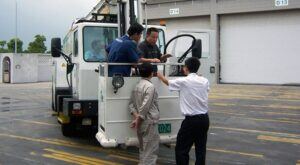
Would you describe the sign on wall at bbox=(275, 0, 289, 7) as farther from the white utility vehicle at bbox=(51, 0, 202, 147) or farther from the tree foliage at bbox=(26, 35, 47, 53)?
the tree foliage at bbox=(26, 35, 47, 53)

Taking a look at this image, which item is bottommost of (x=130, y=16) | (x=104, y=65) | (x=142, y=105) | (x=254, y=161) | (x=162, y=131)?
(x=254, y=161)

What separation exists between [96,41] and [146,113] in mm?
3438

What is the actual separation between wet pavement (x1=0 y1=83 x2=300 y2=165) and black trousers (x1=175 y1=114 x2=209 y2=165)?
1.67m

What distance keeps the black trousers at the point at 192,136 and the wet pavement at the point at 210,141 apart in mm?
1673

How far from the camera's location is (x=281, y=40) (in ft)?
94.7

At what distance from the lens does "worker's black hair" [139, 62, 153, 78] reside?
272 inches

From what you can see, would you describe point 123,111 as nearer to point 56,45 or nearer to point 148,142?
point 148,142

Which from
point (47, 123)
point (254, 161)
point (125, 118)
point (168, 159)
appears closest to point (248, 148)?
point (254, 161)

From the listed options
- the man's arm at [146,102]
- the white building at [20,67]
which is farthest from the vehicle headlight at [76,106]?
the white building at [20,67]

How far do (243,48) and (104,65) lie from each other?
24.9m

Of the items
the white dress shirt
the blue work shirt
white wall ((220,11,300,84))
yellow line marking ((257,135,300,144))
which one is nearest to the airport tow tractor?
the blue work shirt

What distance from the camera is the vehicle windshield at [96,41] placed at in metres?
9.61

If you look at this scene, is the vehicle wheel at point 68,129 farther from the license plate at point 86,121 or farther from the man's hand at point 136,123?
the man's hand at point 136,123

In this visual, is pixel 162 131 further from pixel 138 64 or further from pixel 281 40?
pixel 281 40
